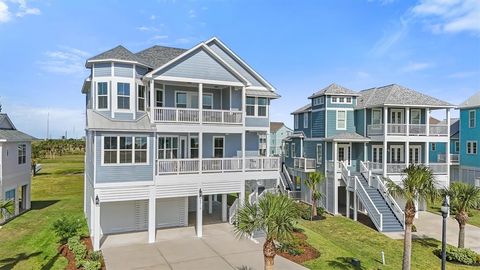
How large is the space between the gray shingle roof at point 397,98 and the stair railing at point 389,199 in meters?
6.01

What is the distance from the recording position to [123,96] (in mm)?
17875

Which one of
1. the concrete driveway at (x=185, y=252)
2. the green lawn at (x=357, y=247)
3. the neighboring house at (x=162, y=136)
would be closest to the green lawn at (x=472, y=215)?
the green lawn at (x=357, y=247)

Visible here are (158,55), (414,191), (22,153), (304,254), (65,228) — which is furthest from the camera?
(22,153)

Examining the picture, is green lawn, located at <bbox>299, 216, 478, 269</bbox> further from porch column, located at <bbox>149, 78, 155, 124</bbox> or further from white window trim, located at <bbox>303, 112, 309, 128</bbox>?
white window trim, located at <bbox>303, 112, 309, 128</bbox>

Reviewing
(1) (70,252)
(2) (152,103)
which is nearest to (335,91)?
(2) (152,103)

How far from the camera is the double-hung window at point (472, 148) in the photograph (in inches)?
1230

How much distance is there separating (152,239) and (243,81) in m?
10.3

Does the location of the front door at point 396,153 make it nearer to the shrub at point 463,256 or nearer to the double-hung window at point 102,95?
the shrub at point 463,256

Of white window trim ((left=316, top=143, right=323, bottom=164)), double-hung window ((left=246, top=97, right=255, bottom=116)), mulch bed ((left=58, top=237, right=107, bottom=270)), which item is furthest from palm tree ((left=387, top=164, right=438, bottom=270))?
white window trim ((left=316, top=143, right=323, bottom=164))

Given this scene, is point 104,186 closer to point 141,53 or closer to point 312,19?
point 141,53

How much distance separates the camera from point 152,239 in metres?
17.2

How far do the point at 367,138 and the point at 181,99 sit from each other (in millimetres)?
15693

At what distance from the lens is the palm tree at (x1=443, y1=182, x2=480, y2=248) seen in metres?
16.9

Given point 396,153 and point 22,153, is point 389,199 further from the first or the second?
point 22,153
